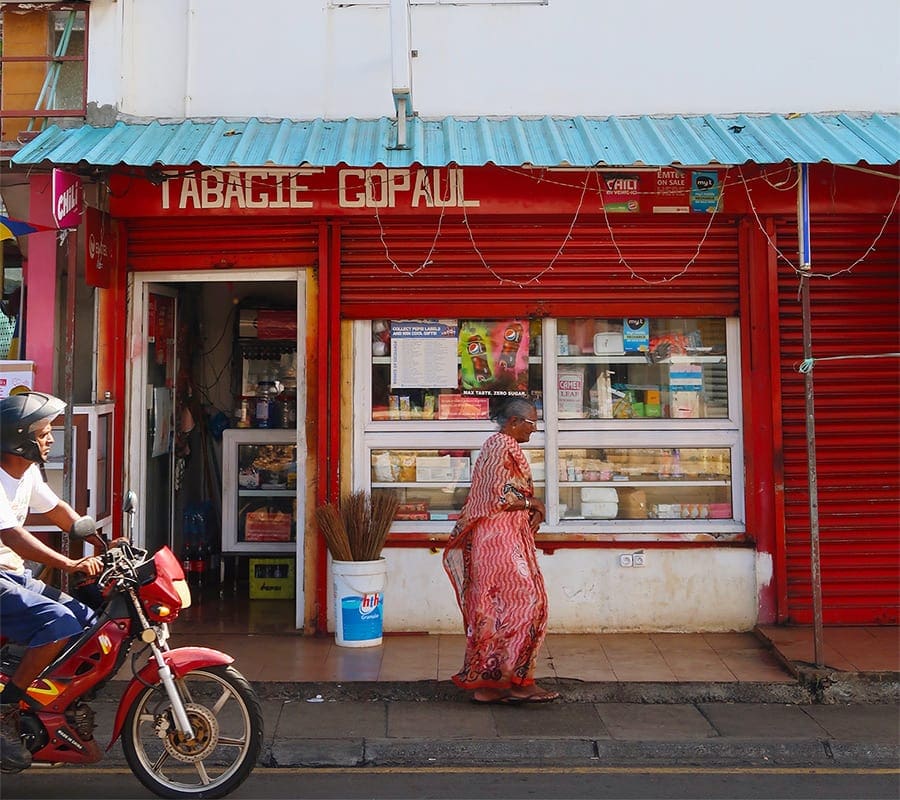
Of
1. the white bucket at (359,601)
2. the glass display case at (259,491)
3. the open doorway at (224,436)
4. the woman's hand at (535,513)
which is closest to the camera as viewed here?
the woman's hand at (535,513)

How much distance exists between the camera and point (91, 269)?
6.98m

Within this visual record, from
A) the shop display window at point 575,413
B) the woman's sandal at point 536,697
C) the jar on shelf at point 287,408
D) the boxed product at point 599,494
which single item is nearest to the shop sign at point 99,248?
the shop display window at point 575,413

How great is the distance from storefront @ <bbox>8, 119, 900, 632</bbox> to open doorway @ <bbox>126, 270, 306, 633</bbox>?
0.11 m

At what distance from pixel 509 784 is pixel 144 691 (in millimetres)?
1848

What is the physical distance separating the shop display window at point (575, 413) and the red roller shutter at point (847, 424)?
47cm

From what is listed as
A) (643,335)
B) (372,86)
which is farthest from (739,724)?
(372,86)

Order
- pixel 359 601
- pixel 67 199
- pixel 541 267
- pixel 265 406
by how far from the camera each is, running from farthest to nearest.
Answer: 1. pixel 265 406
2. pixel 541 267
3. pixel 359 601
4. pixel 67 199

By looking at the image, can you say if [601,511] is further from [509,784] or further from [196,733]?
[196,733]

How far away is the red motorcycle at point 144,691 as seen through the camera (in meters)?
4.26

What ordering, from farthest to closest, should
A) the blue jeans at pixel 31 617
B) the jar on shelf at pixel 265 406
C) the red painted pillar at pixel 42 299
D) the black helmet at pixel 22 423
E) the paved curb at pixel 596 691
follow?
1. the jar on shelf at pixel 265 406
2. the red painted pillar at pixel 42 299
3. the paved curb at pixel 596 691
4. the black helmet at pixel 22 423
5. the blue jeans at pixel 31 617

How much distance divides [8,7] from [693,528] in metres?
6.74

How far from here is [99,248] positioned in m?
7.12

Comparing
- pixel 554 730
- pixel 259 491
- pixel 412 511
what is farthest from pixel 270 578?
pixel 554 730

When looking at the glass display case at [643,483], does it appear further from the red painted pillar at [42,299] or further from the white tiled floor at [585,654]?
the red painted pillar at [42,299]
